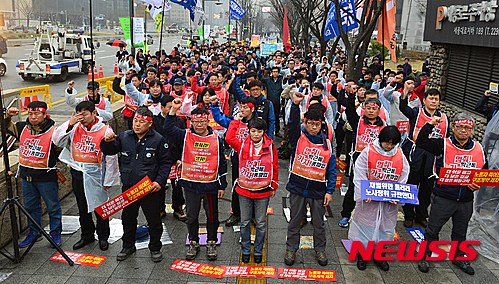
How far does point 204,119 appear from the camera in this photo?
4922 millimetres

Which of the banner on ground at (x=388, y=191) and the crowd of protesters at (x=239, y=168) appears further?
the crowd of protesters at (x=239, y=168)

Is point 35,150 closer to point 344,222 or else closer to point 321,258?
point 321,258

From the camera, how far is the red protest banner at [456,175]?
476 cm

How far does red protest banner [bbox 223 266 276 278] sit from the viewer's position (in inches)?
191

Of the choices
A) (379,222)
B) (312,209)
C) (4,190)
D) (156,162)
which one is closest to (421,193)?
(379,222)

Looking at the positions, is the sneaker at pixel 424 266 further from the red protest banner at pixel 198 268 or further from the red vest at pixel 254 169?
the red protest banner at pixel 198 268

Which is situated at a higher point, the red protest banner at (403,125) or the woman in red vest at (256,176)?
the red protest banner at (403,125)

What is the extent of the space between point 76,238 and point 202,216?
1768mm

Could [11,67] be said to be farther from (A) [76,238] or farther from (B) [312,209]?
(B) [312,209]

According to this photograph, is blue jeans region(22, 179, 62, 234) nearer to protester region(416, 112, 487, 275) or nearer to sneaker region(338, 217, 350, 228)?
sneaker region(338, 217, 350, 228)

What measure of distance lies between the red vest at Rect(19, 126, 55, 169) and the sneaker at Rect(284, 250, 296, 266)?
9.91 feet

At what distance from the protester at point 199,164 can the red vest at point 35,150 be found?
57.7 inches

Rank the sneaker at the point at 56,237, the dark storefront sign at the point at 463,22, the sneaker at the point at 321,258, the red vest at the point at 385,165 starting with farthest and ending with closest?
the dark storefront sign at the point at 463,22
the sneaker at the point at 56,237
the sneaker at the point at 321,258
the red vest at the point at 385,165

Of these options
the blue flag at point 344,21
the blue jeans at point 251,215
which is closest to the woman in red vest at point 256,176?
the blue jeans at point 251,215
